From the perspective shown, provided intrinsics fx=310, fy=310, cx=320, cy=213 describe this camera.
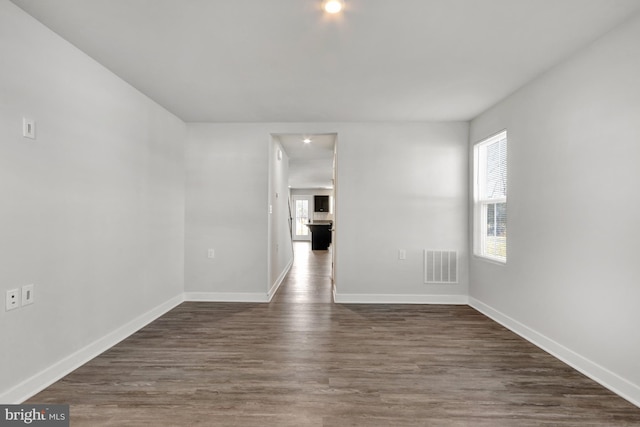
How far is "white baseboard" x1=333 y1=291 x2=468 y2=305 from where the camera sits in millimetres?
4246

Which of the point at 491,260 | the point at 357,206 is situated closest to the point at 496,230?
the point at 491,260

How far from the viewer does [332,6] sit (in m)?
1.90

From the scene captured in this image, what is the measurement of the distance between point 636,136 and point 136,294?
4345 mm

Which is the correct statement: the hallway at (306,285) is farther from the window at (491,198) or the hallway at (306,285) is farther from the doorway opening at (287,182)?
the window at (491,198)

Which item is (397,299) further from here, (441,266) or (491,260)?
(491,260)

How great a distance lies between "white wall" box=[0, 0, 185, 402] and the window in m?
3.98

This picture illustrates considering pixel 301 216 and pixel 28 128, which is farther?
pixel 301 216

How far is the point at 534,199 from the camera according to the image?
9.64ft

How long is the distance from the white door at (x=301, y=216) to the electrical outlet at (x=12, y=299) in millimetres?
12705

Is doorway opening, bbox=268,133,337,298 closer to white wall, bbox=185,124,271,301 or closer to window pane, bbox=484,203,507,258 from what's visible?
white wall, bbox=185,124,271,301

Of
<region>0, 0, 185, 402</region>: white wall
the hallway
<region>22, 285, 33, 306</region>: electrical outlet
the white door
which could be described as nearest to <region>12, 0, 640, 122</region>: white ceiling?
<region>0, 0, 185, 402</region>: white wall

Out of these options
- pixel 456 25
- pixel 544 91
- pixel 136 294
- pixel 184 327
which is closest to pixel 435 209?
pixel 544 91

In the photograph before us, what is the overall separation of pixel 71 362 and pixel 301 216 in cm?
1249

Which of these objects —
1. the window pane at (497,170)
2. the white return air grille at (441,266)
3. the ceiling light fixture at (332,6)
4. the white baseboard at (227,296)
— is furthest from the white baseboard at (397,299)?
the ceiling light fixture at (332,6)
